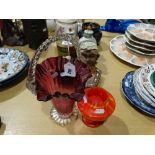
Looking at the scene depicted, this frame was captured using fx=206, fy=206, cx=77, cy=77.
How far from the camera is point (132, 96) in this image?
69cm

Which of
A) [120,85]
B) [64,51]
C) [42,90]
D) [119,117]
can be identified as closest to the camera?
[42,90]

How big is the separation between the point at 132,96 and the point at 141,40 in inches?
10.9

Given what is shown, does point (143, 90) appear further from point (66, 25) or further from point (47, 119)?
point (66, 25)

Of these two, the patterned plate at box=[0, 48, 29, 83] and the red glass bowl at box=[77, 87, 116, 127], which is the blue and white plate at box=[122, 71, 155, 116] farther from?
the patterned plate at box=[0, 48, 29, 83]

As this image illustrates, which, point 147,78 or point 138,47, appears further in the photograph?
point 138,47

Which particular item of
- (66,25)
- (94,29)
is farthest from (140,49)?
(66,25)

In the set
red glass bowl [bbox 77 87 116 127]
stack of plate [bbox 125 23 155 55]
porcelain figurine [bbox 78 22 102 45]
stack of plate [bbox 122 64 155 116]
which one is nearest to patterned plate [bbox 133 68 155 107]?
stack of plate [bbox 122 64 155 116]

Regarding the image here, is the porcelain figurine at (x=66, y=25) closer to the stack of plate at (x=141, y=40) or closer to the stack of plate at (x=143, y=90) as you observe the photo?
the stack of plate at (x=141, y=40)

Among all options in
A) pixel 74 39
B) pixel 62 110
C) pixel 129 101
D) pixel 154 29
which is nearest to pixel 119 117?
pixel 129 101

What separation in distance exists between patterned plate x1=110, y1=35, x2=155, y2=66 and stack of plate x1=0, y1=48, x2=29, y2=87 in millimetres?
402

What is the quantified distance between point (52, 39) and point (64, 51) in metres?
0.24

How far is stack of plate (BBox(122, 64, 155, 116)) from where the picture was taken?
0.64m

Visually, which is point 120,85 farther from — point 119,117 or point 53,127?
point 53,127

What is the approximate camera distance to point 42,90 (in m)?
0.54
